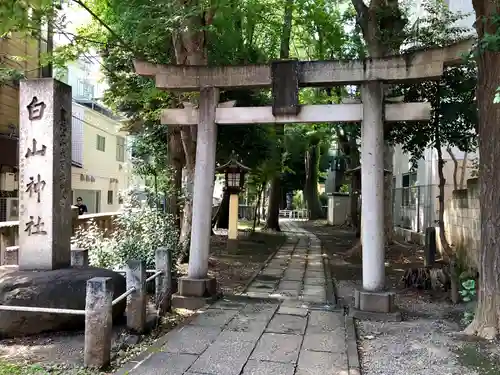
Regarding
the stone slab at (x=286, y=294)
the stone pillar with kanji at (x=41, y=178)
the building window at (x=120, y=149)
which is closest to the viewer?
the stone pillar with kanji at (x=41, y=178)

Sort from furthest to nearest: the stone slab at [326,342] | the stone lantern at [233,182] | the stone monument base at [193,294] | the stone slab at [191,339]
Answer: the stone lantern at [233,182] < the stone monument base at [193,294] < the stone slab at [326,342] < the stone slab at [191,339]

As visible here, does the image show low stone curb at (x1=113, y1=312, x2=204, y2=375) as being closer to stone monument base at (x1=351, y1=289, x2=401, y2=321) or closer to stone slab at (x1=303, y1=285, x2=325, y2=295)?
stone monument base at (x1=351, y1=289, x2=401, y2=321)

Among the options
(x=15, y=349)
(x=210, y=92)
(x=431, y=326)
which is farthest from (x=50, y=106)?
(x=431, y=326)

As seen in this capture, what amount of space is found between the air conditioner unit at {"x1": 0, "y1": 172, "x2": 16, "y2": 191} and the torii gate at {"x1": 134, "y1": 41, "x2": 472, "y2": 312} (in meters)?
11.3

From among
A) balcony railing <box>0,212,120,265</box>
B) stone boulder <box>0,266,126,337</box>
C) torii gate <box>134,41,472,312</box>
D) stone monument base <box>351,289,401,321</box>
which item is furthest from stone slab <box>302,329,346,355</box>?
balcony railing <box>0,212,120,265</box>

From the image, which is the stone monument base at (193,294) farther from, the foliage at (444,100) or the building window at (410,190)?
the building window at (410,190)

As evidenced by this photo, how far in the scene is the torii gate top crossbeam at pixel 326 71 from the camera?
7.06 meters

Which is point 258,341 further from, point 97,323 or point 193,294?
point 193,294

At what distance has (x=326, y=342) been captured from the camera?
5844mm

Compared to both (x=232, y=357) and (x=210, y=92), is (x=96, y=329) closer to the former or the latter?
(x=232, y=357)

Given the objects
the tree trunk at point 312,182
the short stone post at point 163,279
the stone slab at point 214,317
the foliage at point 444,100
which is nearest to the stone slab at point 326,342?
the stone slab at point 214,317

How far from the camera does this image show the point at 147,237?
9531mm

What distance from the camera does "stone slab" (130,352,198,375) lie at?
475cm

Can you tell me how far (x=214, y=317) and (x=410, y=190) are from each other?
14.6 m
